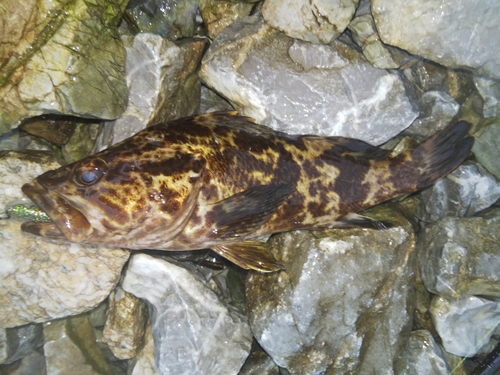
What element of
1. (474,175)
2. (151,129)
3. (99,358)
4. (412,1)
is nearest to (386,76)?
(412,1)

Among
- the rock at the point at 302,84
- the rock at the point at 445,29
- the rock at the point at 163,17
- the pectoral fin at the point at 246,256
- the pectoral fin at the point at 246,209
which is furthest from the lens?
the rock at the point at 163,17

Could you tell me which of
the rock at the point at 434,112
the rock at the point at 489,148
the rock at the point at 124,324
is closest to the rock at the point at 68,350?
the rock at the point at 124,324

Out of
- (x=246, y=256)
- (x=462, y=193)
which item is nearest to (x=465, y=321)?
(x=462, y=193)

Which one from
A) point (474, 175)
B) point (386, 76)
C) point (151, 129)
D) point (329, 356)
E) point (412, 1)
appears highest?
point (412, 1)

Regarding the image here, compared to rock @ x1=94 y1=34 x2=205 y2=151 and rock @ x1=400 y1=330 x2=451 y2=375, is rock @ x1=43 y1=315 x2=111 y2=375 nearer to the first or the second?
rock @ x1=94 y1=34 x2=205 y2=151

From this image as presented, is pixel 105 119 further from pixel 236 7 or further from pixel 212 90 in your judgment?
pixel 236 7

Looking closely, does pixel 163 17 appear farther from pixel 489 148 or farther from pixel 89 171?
pixel 489 148

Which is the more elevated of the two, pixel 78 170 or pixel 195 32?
pixel 195 32

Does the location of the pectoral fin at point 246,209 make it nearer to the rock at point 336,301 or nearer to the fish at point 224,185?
the fish at point 224,185
